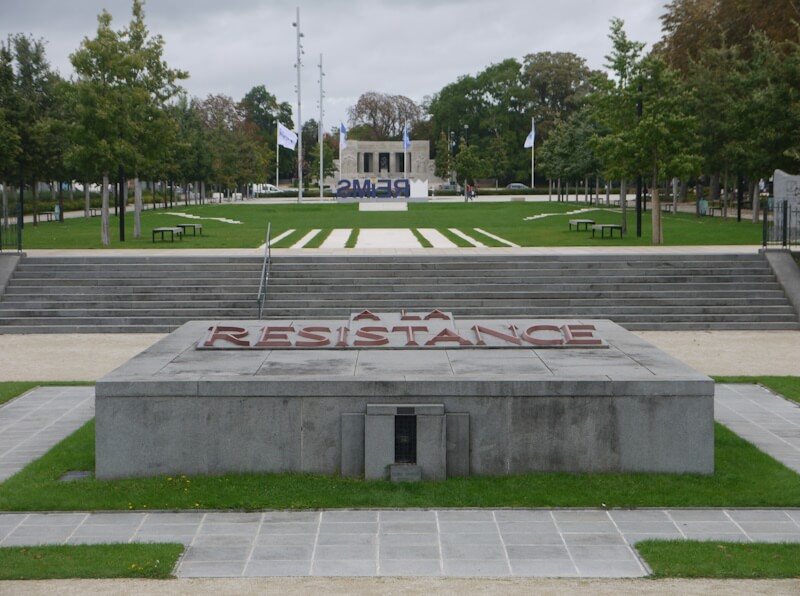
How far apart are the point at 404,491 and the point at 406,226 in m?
33.9

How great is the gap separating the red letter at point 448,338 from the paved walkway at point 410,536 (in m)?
3.53

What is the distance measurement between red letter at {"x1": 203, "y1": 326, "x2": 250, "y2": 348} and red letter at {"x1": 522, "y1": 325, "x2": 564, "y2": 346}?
11.8 ft

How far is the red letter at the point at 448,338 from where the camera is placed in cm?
1294

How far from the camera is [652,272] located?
24.5 metres

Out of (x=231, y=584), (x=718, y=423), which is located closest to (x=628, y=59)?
(x=718, y=423)

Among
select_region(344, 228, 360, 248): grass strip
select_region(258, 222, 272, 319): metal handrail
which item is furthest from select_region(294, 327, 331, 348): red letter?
select_region(344, 228, 360, 248): grass strip

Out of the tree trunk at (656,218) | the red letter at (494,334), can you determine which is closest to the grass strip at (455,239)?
the tree trunk at (656,218)

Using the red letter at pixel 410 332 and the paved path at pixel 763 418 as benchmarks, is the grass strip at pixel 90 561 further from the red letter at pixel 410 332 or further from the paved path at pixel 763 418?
the paved path at pixel 763 418

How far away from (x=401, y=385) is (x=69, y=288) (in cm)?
1573

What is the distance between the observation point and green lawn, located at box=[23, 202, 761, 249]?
3385 cm

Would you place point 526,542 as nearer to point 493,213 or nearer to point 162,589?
point 162,589

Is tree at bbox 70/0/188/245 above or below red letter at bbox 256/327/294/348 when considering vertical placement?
above

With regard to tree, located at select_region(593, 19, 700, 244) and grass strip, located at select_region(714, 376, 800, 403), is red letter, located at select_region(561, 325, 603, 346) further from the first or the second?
tree, located at select_region(593, 19, 700, 244)

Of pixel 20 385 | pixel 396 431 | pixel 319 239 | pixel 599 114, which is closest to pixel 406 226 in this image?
pixel 319 239
